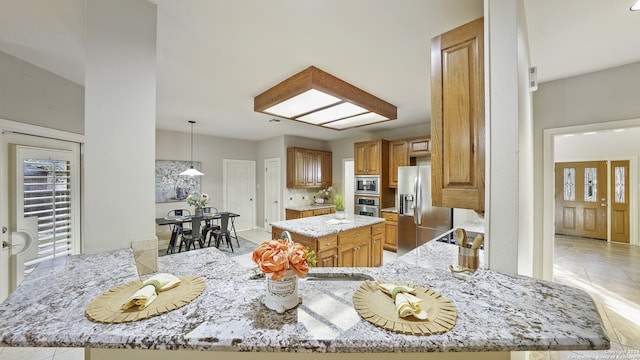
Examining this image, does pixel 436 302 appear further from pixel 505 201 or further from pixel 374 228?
pixel 374 228

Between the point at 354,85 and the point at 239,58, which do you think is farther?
the point at 354,85

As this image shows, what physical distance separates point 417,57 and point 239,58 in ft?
5.43

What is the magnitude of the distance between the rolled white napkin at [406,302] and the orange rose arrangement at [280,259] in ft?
1.20

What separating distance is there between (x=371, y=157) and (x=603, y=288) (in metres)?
3.73


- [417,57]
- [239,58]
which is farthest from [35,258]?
[417,57]

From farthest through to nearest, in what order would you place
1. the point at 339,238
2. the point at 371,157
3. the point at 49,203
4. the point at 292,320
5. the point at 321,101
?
the point at 371,157 → the point at 339,238 → the point at 321,101 → the point at 49,203 → the point at 292,320

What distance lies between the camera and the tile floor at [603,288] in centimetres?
189

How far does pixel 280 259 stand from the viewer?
2.73ft

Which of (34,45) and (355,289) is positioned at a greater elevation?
(34,45)

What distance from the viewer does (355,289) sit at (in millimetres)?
1049

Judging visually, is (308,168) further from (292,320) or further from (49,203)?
(292,320)

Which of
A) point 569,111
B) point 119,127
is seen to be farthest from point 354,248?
point 569,111

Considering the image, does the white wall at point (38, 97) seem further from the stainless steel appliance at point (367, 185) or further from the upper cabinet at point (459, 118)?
the stainless steel appliance at point (367, 185)

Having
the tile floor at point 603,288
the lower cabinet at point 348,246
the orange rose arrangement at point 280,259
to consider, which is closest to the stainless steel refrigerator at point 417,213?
the tile floor at point 603,288
